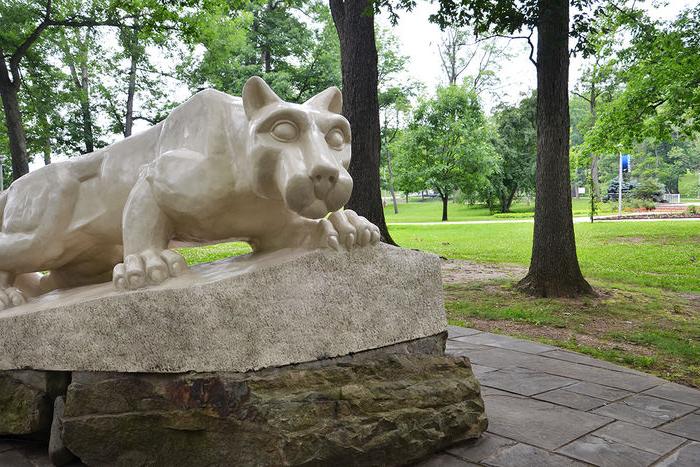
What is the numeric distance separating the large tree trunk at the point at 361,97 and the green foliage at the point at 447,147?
23960mm

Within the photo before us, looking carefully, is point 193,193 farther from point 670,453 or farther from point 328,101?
point 670,453

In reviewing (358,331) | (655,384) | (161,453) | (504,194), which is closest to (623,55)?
(655,384)

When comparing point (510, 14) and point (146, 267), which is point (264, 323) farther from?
point (510, 14)

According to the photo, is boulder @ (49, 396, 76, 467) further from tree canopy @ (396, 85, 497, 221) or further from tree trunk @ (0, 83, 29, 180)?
tree canopy @ (396, 85, 497, 221)

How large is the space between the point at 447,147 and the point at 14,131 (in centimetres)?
2419

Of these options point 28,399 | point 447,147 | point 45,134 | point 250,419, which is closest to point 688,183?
point 447,147

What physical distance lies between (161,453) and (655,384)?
132 inches

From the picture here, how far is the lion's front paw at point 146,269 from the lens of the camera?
2.60m

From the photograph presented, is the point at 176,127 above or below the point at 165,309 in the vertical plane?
above

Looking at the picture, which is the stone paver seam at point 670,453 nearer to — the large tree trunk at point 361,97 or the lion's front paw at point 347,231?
the lion's front paw at point 347,231

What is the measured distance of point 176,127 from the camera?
115 inches

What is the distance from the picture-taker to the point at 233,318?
8.25 feet

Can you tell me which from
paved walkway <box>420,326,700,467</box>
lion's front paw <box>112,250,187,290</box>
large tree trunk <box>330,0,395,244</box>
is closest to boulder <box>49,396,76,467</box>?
lion's front paw <box>112,250,187,290</box>

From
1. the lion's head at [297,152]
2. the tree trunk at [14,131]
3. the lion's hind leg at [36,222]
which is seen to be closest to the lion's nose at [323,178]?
the lion's head at [297,152]
